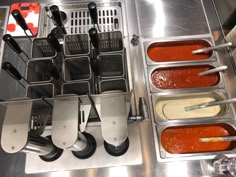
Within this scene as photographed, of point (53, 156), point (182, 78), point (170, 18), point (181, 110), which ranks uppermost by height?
point (170, 18)

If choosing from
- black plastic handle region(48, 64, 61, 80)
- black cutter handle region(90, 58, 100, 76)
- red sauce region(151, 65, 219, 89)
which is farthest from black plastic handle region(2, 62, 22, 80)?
red sauce region(151, 65, 219, 89)

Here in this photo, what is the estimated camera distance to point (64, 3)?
34.6 inches

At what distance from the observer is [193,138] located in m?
0.69

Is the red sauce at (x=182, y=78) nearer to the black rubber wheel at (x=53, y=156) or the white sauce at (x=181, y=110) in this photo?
the white sauce at (x=181, y=110)

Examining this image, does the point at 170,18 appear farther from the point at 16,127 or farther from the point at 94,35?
the point at 16,127

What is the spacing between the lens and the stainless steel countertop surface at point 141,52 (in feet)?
2.09

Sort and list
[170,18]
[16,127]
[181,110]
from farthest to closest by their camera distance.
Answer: [170,18] < [181,110] < [16,127]

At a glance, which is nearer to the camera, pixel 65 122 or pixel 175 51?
pixel 65 122

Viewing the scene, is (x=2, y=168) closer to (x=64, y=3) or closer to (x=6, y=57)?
(x=6, y=57)

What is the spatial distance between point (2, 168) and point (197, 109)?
665mm

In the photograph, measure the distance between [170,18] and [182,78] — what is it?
274mm

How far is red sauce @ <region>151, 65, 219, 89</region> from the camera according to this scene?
77cm

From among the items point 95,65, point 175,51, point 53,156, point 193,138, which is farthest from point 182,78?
point 53,156

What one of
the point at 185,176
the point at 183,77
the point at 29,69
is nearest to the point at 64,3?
the point at 29,69
